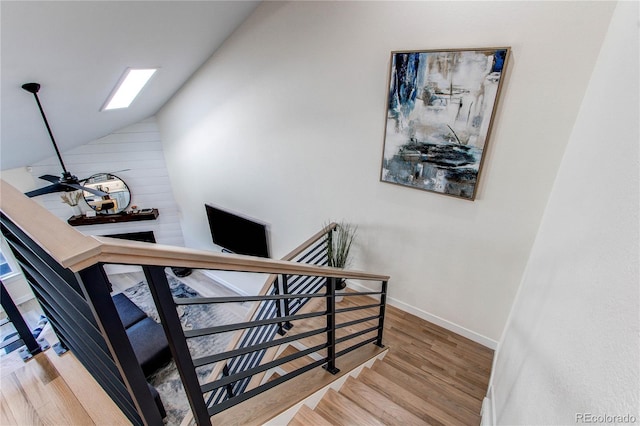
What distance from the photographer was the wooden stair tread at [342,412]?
1.72 meters

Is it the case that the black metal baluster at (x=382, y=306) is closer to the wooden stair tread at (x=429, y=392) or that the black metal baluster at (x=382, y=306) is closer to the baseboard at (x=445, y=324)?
the wooden stair tread at (x=429, y=392)

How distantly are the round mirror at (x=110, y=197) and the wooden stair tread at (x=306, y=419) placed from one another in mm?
5642

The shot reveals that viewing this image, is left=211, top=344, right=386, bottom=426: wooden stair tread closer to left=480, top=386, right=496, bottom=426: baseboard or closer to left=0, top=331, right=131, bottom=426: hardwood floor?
left=0, top=331, right=131, bottom=426: hardwood floor

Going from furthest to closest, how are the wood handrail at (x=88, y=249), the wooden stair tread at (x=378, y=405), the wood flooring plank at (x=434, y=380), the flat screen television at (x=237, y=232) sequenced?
the flat screen television at (x=237, y=232) → the wood flooring plank at (x=434, y=380) → the wooden stair tread at (x=378, y=405) → the wood handrail at (x=88, y=249)

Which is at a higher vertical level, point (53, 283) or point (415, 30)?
point (415, 30)

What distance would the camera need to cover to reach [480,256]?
2539 millimetres

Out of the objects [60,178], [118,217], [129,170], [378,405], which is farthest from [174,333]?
[118,217]

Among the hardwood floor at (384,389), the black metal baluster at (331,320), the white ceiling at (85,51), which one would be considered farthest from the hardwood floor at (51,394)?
the white ceiling at (85,51)

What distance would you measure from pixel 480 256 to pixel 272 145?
2.51 meters

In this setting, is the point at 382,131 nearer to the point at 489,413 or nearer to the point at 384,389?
the point at 384,389

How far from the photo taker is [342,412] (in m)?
1.76

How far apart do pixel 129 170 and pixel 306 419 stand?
5.47 meters

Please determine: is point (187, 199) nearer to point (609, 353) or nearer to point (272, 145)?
point (272, 145)

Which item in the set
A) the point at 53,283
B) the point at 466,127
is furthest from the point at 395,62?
the point at 53,283
